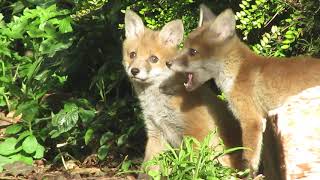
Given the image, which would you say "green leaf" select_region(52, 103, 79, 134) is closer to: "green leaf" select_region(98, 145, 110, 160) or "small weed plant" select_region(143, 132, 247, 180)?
"green leaf" select_region(98, 145, 110, 160)

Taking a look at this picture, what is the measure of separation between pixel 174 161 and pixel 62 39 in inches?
142

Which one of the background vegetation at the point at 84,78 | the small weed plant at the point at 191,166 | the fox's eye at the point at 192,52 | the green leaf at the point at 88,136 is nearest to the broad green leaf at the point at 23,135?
the background vegetation at the point at 84,78

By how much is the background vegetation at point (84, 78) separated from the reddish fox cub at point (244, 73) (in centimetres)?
65

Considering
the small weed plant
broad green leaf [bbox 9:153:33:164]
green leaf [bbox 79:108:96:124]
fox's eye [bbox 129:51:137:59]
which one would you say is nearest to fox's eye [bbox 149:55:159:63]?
fox's eye [bbox 129:51:137:59]

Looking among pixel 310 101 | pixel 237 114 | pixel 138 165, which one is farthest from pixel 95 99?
pixel 310 101

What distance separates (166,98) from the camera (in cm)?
653

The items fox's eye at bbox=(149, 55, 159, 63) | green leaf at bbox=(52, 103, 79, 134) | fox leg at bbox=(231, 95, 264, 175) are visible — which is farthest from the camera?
green leaf at bbox=(52, 103, 79, 134)

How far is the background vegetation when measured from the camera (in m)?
7.00

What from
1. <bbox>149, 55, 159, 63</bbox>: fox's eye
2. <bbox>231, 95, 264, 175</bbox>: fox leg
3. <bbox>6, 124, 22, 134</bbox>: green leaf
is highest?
<bbox>149, 55, 159, 63</bbox>: fox's eye

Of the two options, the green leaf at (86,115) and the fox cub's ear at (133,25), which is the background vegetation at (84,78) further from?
the fox cub's ear at (133,25)

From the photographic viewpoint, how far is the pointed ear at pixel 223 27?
19.0 feet

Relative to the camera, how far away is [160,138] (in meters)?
6.75

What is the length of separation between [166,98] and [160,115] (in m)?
0.19

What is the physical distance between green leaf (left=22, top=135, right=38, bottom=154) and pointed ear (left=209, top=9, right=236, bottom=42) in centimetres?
271
